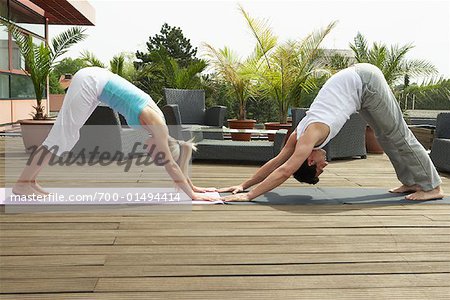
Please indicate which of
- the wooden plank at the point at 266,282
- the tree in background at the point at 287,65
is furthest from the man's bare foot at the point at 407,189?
the tree in background at the point at 287,65

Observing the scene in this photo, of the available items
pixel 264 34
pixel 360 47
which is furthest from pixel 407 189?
pixel 264 34

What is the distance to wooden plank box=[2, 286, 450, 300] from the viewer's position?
197 cm

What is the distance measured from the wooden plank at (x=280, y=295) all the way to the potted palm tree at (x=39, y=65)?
5341 millimetres

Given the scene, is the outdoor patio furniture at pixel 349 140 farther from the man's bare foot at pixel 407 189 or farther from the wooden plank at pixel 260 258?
the wooden plank at pixel 260 258

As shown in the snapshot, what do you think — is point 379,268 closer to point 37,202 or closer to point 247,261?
point 247,261

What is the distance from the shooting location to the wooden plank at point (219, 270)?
2227 mm

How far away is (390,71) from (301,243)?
7465 mm

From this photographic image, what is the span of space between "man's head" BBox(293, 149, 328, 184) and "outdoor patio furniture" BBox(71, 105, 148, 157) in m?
2.85

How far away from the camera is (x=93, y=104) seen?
3.85m

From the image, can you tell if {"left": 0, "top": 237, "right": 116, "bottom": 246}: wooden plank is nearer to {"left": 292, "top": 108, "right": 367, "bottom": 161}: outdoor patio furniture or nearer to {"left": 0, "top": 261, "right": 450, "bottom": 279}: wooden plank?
{"left": 0, "top": 261, "right": 450, "bottom": 279}: wooden plank

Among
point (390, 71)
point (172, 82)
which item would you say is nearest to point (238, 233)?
point (390, 71)

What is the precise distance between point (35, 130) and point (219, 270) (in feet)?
17.7

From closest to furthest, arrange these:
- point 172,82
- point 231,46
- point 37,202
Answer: point 37,202 → point 231,46 → point 172,82

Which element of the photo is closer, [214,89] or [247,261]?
[247,261]
